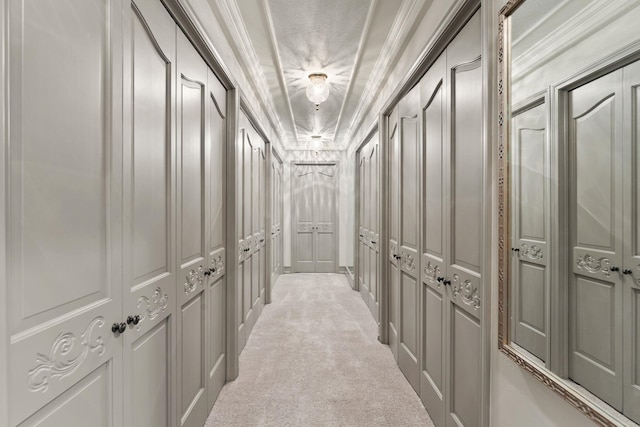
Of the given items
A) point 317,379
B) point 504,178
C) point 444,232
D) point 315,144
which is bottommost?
point 317,379

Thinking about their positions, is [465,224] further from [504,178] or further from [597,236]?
[597,236]

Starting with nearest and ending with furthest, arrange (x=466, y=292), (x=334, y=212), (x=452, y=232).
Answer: (x=466, y=292), (x=452, y=232), (x=334, y=212)

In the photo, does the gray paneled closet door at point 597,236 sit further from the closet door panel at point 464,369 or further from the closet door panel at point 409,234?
the closet door panel at point 409,234

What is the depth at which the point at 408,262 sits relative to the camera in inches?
96.3

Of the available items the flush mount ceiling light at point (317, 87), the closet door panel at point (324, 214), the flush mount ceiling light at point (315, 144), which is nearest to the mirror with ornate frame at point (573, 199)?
the flush mount ceiling light at point (317, 87)

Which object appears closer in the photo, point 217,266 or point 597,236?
point 597,236

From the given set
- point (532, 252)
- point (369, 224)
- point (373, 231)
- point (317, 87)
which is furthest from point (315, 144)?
point (532, 252)

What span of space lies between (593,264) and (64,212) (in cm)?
136

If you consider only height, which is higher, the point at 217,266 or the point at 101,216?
the point at 101,216

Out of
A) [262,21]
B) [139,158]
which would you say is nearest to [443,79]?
[262,21]

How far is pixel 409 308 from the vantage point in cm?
246

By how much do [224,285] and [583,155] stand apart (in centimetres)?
215

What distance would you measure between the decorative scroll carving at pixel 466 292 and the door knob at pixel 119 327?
1.37m

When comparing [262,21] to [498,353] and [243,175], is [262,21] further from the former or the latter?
[498,353]
